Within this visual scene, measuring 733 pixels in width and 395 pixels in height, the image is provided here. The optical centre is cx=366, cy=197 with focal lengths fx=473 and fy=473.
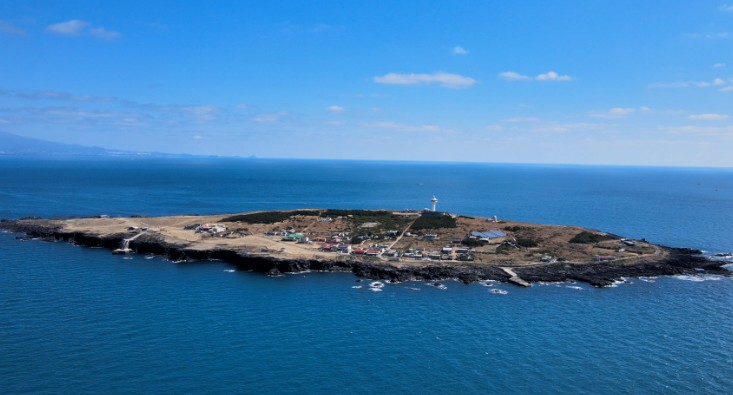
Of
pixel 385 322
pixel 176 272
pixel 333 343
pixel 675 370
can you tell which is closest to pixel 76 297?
pixel 176 272

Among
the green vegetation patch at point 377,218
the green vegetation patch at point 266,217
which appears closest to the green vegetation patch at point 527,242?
the green vegetation patch at point 377,218

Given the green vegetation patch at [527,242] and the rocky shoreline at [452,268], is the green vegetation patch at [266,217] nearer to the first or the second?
the rocky shoreline at [452,268]

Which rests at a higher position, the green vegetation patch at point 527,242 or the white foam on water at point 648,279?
the green vegetation patch at point 527,242

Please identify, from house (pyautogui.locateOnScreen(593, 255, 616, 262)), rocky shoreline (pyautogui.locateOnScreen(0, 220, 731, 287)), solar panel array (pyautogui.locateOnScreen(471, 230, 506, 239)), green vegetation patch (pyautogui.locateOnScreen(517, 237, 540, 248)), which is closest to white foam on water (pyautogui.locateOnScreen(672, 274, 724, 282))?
rocky shoreline (pyautogui.locateOnScreen(0, 220, 731, 287))

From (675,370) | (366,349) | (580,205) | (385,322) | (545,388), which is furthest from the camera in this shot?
(580,205)

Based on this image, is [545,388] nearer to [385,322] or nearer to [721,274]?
[385,322]

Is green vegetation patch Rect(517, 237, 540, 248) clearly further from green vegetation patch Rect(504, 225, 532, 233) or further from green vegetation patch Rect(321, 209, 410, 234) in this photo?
green vegetation patch Rect(321, 209, 410, 234)

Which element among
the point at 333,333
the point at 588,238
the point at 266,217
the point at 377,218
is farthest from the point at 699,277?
the point at 266,217
